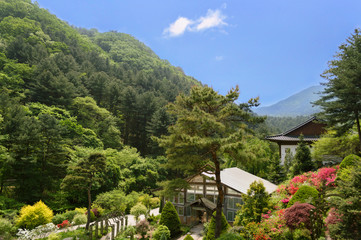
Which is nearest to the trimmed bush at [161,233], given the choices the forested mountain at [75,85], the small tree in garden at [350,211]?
the small tree in garden at [350,211]

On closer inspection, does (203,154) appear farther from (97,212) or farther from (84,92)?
(84,92)

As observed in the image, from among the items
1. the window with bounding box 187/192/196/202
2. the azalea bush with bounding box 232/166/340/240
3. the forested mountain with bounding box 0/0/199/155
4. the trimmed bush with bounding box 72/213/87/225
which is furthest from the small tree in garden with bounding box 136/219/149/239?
the forested mountain with bounding box 0/0/199/155

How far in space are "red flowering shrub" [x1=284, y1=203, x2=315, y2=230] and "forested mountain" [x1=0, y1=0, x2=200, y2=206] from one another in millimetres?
14894

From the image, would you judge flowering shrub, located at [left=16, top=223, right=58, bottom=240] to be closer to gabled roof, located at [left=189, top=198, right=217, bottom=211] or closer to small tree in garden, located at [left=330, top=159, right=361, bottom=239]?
gabled roof, located at [left=189, top=198, right=217, bottom=211]

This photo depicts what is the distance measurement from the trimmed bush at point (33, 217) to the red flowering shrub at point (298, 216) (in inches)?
662

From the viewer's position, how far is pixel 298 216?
350 inches

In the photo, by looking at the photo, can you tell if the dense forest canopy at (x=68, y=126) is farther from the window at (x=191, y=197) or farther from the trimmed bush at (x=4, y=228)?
the trimmed bush at (x=4, y=228)

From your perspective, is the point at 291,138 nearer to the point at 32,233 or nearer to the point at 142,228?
the point at 142,228

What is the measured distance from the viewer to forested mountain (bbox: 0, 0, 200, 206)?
66.8 feet

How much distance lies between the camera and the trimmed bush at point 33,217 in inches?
632

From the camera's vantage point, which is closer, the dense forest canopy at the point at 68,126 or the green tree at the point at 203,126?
the green tree at the point at 203,126

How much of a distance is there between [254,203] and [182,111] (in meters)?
6.65

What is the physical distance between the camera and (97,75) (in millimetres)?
42875

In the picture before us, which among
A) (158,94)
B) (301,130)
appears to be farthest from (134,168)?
(158,94)
